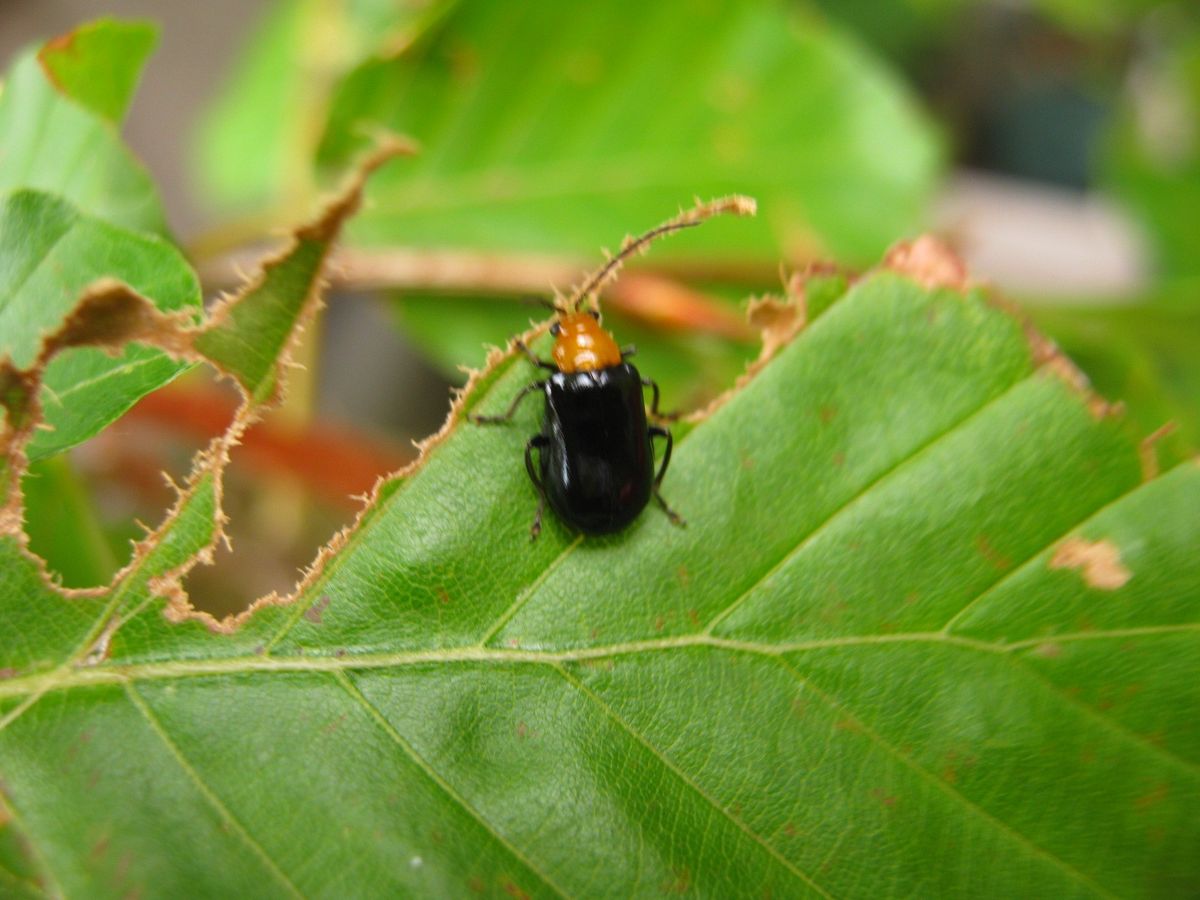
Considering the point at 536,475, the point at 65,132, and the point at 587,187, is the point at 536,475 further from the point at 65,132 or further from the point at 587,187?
the point at 587,187

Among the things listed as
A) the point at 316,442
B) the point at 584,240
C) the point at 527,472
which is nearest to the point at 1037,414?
the point at 527,472

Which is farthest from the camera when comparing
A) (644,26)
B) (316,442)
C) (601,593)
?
(644,26)

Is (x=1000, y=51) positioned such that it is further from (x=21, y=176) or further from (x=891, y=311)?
(x=21, y=176)

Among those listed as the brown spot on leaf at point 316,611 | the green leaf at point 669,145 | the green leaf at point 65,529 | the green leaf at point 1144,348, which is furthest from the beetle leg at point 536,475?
the green leaf at point 1144,348

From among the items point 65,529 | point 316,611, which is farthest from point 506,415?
point 65,529

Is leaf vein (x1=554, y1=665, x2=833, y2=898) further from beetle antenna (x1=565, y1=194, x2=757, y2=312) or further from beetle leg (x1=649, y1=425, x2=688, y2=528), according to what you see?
beetle antenna (x1=565, y1=194, x2=757, y2=312)

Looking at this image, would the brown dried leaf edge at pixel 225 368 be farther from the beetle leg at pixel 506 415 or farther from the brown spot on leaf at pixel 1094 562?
the brown spot on leaf at pixel 1094 562
